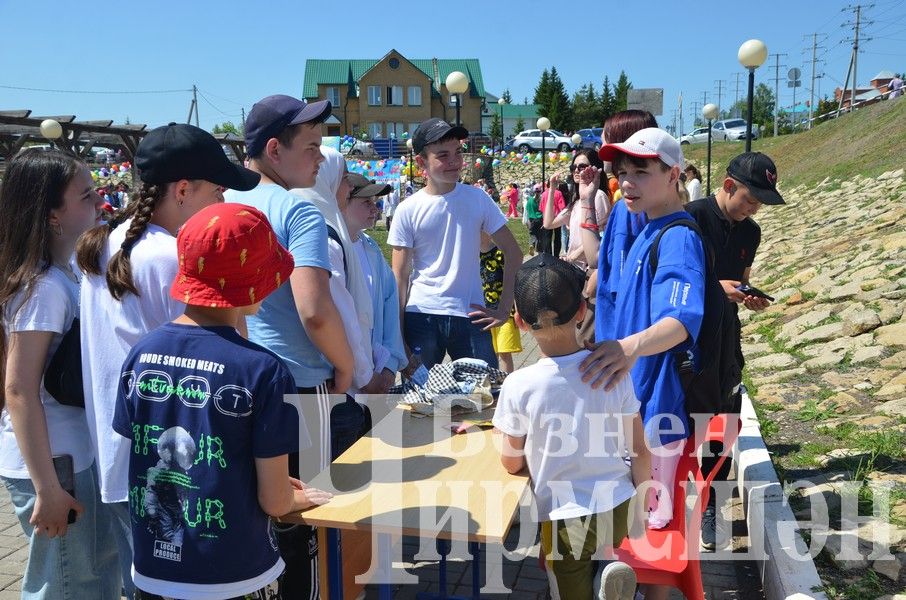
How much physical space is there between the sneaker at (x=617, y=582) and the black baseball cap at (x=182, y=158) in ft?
5.57

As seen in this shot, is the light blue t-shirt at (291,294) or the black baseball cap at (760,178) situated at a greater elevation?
the black baseball cap at (760,178)

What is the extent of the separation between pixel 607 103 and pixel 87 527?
238 feet

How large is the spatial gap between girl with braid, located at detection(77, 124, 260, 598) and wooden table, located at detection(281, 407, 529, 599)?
24.1 inches

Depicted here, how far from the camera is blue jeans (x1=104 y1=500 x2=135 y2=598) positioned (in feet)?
7.59

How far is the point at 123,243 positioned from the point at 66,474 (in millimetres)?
774

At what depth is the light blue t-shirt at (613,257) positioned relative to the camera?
2936 mm

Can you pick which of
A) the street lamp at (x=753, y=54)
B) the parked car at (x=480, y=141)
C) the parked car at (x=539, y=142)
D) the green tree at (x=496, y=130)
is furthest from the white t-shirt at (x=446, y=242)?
the green tree at (x=496, y=130)

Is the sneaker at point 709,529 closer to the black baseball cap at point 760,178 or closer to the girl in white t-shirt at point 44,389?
the black baseball cap at point 760,178

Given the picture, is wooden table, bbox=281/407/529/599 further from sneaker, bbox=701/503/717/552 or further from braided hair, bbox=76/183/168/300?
sneaker, bbox=701/503/717/552

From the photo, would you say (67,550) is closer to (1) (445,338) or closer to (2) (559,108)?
(1) (445,338)

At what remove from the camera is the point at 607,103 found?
70125 millimetres

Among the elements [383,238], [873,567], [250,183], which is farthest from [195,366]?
[383,238]

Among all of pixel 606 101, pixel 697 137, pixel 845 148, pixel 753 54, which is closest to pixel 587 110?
pixel 606 101

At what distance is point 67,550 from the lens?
234 cm
